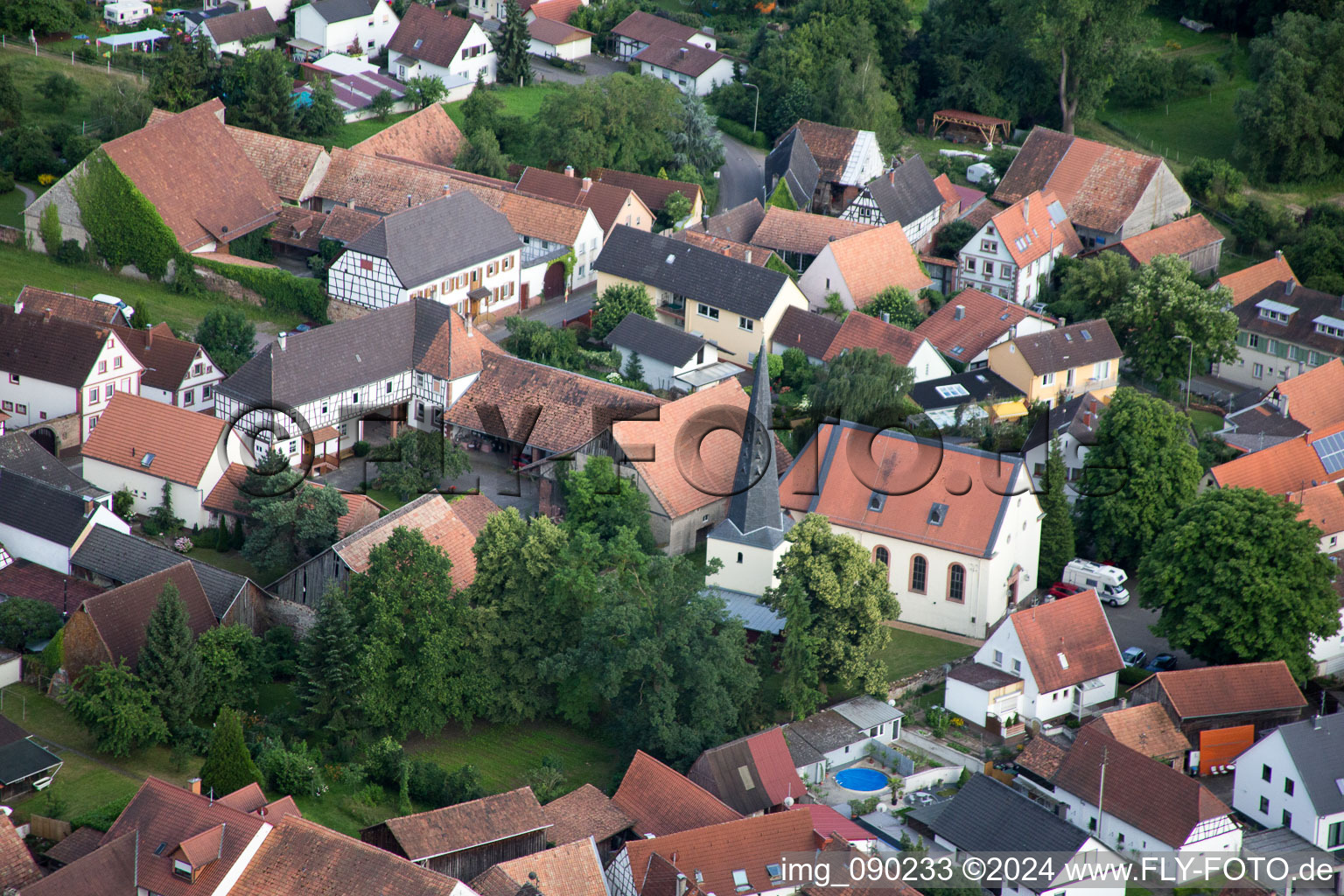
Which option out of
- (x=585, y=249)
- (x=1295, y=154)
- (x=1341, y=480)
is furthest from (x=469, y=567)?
(x=1295, y=154)

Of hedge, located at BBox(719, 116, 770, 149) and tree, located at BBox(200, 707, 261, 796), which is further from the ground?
tree, located at BBox(200, 707, 261, 796)

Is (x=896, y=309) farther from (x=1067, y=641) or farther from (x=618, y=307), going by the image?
(x=1067, y=641)

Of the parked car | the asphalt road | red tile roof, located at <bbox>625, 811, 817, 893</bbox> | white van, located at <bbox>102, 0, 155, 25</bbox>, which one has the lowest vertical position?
the asphalt road

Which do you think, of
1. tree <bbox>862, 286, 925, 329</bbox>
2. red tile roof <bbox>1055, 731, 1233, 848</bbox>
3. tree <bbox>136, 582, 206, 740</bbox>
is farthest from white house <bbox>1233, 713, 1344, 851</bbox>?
tree <bbox>136, 582, 206, 740</bbox>

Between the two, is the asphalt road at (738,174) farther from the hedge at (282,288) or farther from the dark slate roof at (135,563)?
the dark slate roof at (135,563)

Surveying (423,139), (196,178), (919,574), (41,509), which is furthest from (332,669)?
(423,139)

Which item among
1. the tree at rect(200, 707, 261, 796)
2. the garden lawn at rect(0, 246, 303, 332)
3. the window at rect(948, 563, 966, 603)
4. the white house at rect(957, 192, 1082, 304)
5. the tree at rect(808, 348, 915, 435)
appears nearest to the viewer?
the tree at rect(200, 707, 261, 796)

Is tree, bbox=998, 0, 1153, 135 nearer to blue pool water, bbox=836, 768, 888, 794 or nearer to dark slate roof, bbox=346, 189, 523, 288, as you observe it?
dark slate roof, bbox=346, 189, 523, 288
